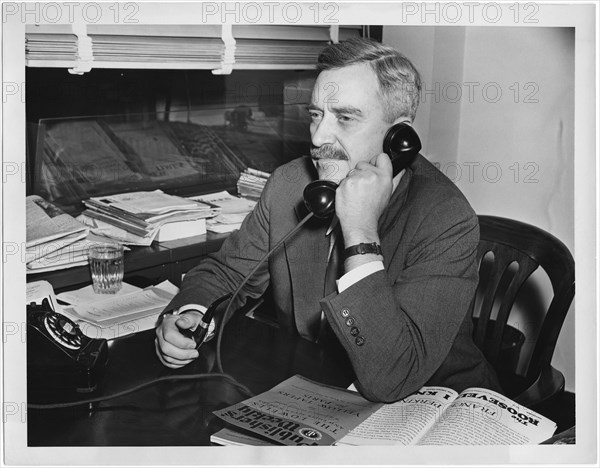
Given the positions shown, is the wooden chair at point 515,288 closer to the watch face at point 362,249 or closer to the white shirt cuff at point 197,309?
the watch face at point 362,249

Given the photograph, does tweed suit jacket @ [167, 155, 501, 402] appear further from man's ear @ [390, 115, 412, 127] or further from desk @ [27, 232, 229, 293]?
desk @ [27, 232, 229, 293]

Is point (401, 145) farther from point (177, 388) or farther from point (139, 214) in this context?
point (139, 214)

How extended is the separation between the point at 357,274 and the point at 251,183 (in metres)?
1.15

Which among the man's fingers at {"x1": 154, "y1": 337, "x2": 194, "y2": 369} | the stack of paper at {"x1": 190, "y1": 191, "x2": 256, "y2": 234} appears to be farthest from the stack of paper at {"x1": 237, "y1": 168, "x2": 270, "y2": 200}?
the man's fingers at {"x1": 154, "y1": 337, "x2": 194, "y2": 369}

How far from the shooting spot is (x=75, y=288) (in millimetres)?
1750

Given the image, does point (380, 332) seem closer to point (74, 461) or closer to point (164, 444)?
point (164, 444)

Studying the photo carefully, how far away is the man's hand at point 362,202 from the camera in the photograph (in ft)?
4.15

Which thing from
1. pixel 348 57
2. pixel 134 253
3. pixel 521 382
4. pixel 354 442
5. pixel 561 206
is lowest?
pixel 521 382

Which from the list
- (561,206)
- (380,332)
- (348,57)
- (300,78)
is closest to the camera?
(380,332)

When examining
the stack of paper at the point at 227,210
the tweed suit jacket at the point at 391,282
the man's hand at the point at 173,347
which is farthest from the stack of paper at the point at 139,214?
the man's hand at the point at 173,347

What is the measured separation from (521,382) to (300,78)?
132cm

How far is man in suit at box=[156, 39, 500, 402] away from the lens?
1.19 meters

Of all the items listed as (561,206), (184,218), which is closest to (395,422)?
(561,206)

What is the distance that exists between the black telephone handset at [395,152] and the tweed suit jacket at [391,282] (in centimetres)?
9
